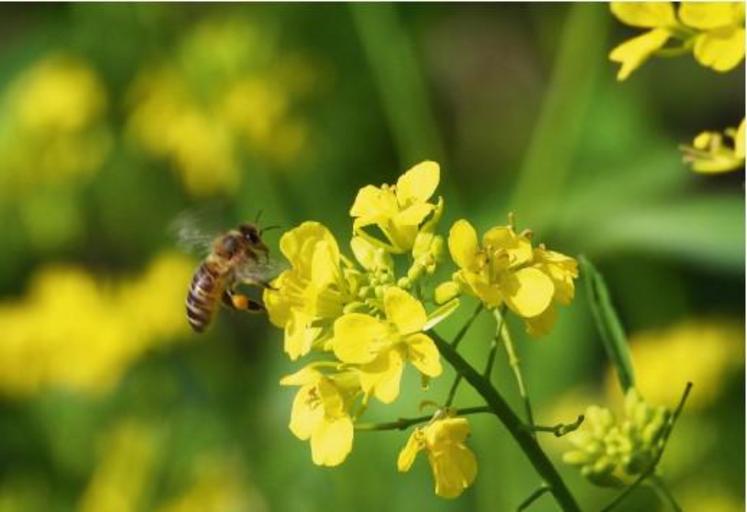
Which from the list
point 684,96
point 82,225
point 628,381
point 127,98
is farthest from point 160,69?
point 628,381

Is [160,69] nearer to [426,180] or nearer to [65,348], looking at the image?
[65,348]

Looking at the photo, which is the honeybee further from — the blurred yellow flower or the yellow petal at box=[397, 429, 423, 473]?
the blurred yellow flower

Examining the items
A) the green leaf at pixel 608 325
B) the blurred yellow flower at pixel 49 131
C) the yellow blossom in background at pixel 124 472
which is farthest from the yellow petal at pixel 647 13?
the blurred yellow flower at pixel 49 131

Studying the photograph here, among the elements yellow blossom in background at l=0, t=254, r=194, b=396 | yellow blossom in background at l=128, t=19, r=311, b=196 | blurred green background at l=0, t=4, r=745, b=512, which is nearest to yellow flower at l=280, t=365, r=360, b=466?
blurred green background at l=0, t=4, r=745, b=512

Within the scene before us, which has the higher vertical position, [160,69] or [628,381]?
[628,381]

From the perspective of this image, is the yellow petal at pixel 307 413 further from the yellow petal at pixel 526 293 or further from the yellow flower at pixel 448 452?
the yellow petal at pixel 526 293

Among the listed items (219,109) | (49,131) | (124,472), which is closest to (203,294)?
(124,472)

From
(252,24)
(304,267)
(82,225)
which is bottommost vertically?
(82,225)
